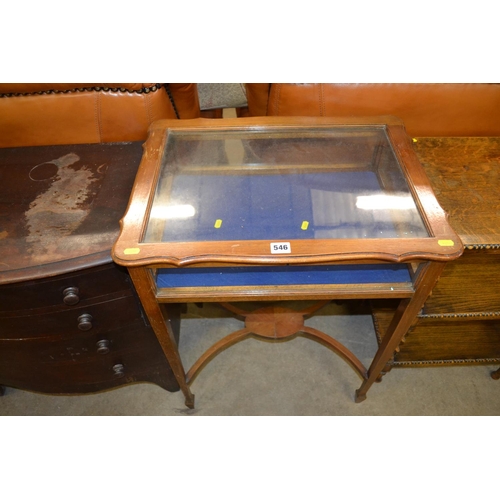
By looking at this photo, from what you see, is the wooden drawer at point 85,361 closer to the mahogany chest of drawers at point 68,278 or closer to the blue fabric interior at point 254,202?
the mahogany chest of drawers at point 68,278

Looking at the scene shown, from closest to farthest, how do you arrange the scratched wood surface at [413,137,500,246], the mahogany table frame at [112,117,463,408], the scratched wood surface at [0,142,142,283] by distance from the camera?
the mahogany table frame at [112,117,463,408], the scratched wood surface at [0,142,142,283], the scratched wood surface at [413,137,500,246]

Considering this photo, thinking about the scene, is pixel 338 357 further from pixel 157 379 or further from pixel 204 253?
pixel 204 253

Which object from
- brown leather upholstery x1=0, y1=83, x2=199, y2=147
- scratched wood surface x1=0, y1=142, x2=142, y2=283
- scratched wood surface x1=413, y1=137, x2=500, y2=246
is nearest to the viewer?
scratched wood surface x1=0, y1=142, x2=142, y2=283

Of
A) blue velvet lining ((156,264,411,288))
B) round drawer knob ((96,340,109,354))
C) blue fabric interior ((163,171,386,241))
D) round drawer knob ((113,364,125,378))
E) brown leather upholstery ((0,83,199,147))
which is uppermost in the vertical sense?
brown leather upholstery ((0,83,199,147))

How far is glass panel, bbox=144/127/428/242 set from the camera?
0.95 m

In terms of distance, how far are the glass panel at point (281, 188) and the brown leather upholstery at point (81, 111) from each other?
20 cm

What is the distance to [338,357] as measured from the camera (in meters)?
1.64

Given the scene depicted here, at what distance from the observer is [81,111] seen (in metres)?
1.28

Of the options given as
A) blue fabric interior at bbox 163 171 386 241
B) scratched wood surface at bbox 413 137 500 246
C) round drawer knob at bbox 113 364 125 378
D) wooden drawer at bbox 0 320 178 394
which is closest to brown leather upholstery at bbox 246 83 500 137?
scratched wood surface at bbox 413 137 500 246

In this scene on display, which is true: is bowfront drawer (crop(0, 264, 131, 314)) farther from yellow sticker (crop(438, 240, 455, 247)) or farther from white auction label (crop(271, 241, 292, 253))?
yellow sticker (crop(438, 240, 455, 247))

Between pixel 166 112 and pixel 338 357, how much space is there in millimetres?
1223

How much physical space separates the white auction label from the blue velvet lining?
0.17 m

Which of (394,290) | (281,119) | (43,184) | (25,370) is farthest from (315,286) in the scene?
(25,370)

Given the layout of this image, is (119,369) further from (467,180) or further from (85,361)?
(467,180)
